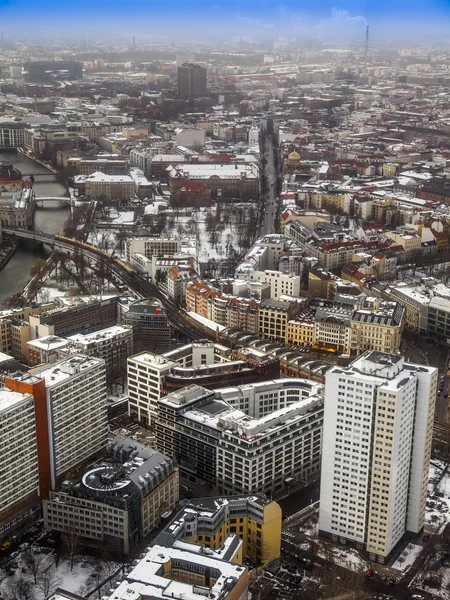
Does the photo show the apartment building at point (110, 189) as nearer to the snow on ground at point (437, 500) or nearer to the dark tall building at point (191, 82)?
the snow on ground at point (437, 500)

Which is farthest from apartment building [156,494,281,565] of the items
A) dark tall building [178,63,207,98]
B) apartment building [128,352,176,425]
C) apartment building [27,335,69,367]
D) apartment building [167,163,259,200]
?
dark tall building [178,63,207,98]

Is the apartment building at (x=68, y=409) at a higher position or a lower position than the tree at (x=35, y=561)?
higher

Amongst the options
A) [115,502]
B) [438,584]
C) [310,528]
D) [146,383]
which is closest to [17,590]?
[115,502]

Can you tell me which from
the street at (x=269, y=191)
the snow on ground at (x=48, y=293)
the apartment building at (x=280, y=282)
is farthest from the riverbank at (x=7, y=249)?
the apartment building at (x=280, y=282)

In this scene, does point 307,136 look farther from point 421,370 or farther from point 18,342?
point 421,370

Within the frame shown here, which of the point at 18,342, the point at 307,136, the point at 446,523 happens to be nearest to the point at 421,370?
the point at 446,523

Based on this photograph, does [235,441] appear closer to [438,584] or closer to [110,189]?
[438,584]
